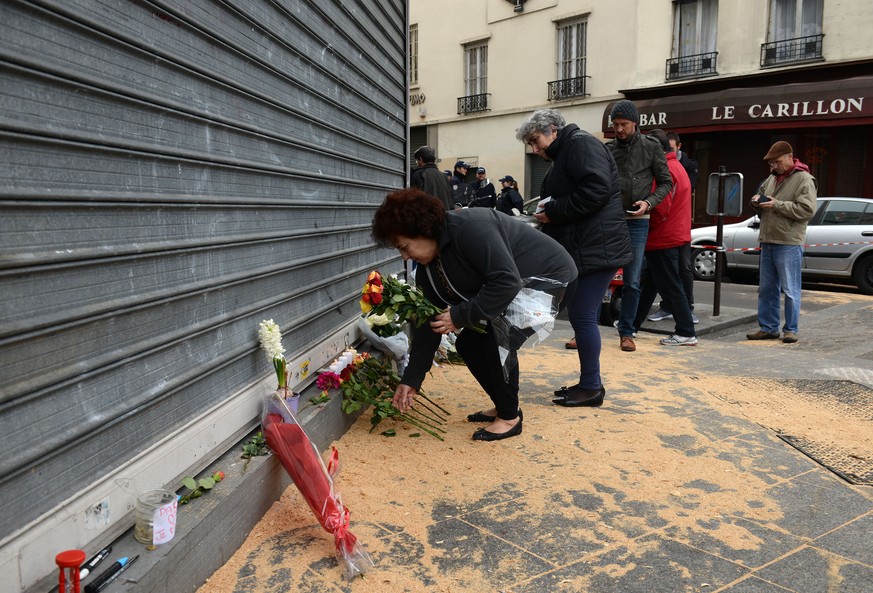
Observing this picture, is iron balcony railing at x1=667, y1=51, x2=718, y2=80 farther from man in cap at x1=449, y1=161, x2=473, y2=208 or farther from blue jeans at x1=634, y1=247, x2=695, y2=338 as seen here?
blue jeans at x1=634, y1=247, x2=695, y2=338

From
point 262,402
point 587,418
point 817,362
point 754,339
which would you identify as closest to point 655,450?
point 587,418

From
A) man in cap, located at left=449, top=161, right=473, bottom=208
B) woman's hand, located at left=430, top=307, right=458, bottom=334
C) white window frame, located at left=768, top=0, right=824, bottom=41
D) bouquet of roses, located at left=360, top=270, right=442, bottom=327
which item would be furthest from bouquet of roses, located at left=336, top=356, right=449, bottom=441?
white window frame, located at left=768, top=0, right=824, bottom=41

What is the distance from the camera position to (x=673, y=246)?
647cm

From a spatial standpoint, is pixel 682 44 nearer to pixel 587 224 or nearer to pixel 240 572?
pixel 587 224

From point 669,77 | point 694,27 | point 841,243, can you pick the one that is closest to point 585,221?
point 841,243

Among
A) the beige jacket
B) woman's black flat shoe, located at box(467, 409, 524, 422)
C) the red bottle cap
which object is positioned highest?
the beige jacket

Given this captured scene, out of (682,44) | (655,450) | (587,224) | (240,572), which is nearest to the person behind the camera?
(240,572)

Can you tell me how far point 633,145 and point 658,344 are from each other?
1.83 meters

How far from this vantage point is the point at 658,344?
6754mm

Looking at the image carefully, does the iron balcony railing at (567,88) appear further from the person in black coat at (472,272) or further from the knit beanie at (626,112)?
the person in black coat at (472,272)

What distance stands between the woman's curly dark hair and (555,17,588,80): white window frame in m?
19.8

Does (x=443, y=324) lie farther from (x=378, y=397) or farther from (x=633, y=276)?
(x=633, y=276)

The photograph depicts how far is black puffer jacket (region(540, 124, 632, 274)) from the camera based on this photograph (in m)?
4.68

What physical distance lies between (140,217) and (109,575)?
43.5 inches
